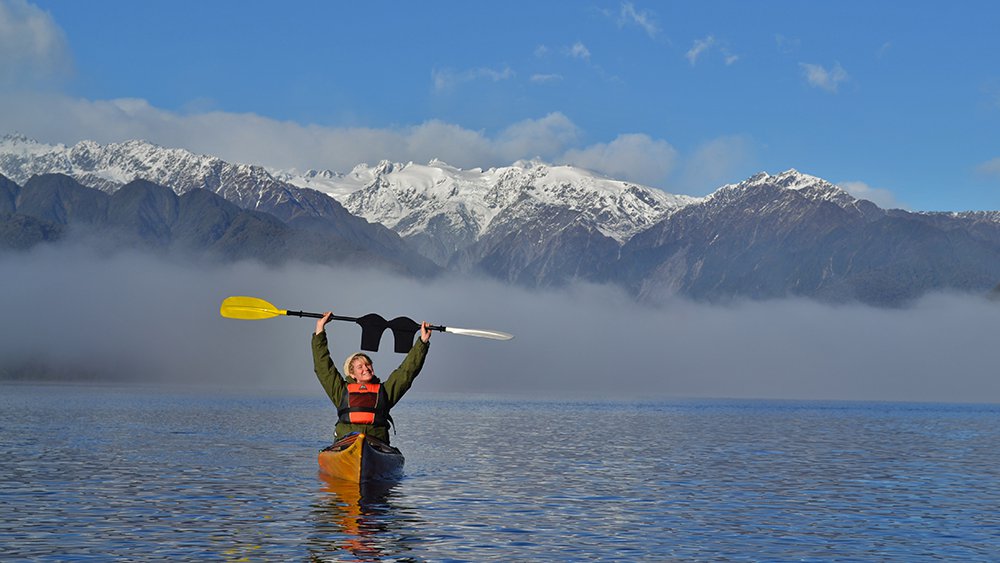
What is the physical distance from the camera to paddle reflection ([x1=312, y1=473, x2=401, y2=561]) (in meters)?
33.5

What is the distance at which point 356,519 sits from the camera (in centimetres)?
3966

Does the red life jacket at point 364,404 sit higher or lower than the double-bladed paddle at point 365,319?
lower

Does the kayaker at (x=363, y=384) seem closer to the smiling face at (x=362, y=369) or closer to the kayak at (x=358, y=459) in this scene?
the smiling face at (x=362, y=369)

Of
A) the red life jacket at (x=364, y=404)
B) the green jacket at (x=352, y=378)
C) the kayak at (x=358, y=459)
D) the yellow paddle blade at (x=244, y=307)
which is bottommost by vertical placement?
the kayak at (x=358, y=459)

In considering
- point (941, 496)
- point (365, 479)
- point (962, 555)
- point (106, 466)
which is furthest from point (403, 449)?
point (962, 555)

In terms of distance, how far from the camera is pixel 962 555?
1336 inches

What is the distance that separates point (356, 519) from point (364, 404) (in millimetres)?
9475

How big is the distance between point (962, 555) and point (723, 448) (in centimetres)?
5236

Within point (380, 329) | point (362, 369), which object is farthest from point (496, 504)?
point (380, 329)

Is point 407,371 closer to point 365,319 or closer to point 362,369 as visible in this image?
point 362,369

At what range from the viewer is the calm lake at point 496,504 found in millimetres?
33688

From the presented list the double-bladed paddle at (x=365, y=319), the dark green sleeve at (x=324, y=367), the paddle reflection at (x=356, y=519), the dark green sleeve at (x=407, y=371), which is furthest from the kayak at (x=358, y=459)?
the double-bladed paddle at (x=365, y=319)

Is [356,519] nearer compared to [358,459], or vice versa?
[356,519]

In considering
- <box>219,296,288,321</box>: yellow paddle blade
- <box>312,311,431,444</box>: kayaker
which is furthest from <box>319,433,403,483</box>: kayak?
<box>219,296,288,321</box>: yellow paddle blade
